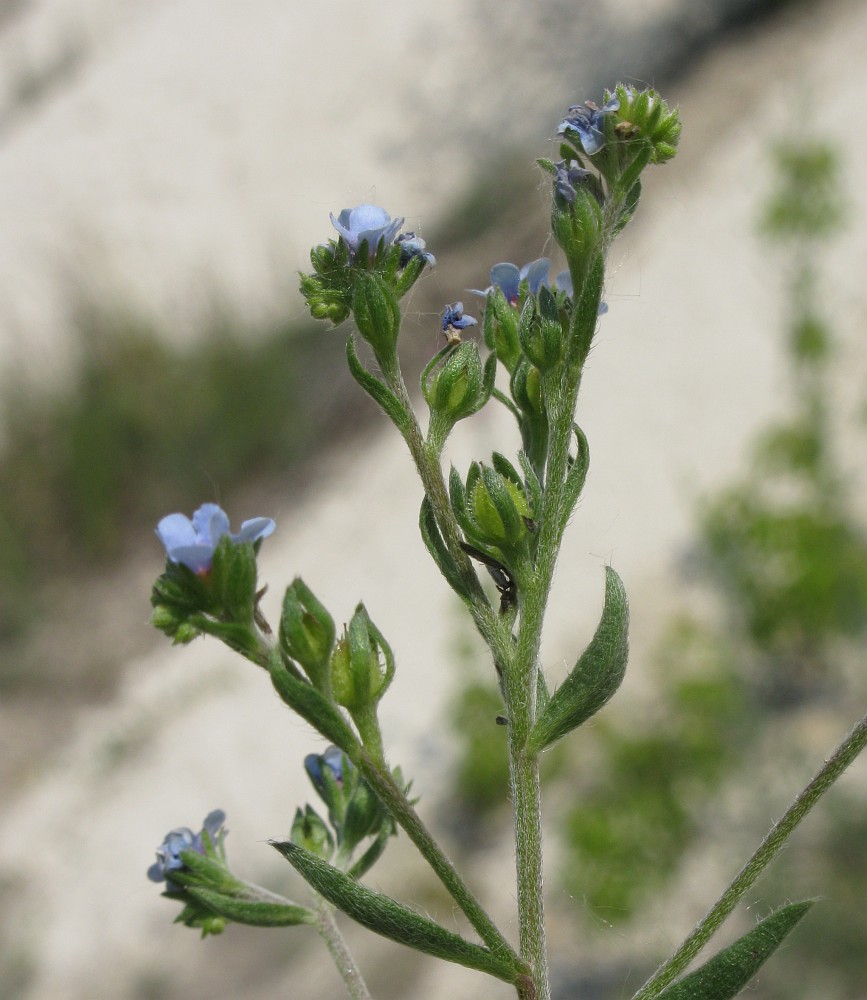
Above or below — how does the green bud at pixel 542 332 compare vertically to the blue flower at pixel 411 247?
below

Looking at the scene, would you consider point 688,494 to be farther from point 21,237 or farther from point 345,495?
point 21,237

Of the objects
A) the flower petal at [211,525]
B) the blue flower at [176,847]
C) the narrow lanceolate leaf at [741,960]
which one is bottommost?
the narrow lanceolate leaf at [741,960]

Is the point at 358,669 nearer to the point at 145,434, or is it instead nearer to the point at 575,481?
the point at 575,481

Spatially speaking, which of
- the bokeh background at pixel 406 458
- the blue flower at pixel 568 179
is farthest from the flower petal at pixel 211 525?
the bokeh background at pixel 406 458

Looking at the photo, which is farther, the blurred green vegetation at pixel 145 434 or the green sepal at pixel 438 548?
the blurred green vegetation at pixel 145 434

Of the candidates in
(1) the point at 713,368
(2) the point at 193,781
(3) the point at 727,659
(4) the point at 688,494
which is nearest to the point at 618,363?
(1) the point at 713,368

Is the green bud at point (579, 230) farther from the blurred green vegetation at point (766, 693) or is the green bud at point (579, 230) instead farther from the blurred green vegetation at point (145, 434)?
the blurred green vegetation at point (145, 434)

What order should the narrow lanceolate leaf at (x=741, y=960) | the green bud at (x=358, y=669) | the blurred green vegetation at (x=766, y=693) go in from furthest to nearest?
the blurred green vegetation at (x=766, y=693) → the green bud at (x=358, y=669) → the narrow lanceolate leaf at (x=741, y=960)

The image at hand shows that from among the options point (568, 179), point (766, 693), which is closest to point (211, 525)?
point (568, 179)

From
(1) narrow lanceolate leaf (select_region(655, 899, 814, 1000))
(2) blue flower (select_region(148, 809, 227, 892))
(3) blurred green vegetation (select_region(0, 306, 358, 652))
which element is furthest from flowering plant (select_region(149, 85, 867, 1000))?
(3) blurred green vegetation (select_region(0, 306, 358, 652))
